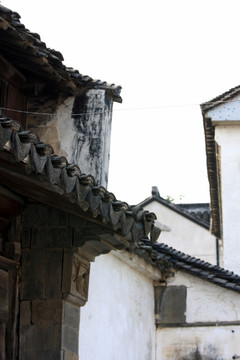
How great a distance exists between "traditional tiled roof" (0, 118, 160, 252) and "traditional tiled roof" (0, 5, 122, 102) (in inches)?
84.1

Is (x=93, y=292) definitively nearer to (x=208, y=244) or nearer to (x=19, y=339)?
(x=19, y=339)

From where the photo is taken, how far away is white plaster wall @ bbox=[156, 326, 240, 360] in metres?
12.6

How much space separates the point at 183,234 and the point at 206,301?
1471 cm

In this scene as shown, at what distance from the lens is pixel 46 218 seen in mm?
9023

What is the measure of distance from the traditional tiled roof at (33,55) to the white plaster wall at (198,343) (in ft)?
13.8

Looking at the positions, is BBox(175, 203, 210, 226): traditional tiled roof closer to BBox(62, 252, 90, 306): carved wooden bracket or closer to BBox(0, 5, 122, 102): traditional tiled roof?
BBox(0, 5, 122, 102): traditional tiled roof

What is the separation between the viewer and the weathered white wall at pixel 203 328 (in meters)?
12.7

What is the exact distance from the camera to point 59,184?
728 cm

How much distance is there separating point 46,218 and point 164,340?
4800 mm

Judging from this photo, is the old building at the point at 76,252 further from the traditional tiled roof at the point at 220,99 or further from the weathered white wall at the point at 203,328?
the traditional tiled roof at the point at 220,99

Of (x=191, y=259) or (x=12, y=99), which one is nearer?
(x=12, y=99)

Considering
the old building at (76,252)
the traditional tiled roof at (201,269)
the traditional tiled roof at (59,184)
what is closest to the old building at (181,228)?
the traditional tiled roof at (201,269)

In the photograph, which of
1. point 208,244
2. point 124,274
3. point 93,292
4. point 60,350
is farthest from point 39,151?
point 208,244

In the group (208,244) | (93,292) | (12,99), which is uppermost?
(208,244)
